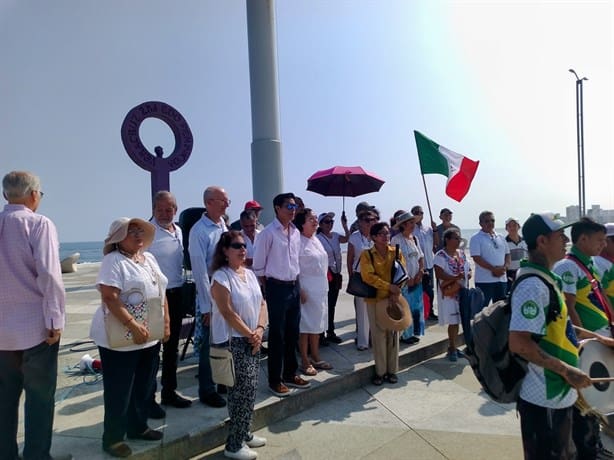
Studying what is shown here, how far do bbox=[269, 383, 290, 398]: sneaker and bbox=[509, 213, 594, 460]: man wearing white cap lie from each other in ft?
7.88

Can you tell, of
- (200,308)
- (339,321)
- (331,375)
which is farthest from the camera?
(339,321)

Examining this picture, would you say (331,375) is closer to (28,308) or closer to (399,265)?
(399,265)

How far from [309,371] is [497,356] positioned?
2751mm

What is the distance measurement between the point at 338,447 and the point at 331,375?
123cm

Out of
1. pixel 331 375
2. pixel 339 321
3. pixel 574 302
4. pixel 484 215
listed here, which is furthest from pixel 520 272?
pixel 339 321

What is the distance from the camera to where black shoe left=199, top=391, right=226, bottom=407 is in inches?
151

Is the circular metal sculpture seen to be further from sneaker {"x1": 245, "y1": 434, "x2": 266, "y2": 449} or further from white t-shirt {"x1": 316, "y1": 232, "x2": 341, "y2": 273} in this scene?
sneaker {"x1": 245, "y1": 434, "x2": 266, "y2": 449}

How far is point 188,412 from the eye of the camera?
3713mm

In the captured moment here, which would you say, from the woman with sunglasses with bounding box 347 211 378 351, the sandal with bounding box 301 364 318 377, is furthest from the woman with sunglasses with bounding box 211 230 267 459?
the woman with sunglasses with bounding box 347 211 378 351

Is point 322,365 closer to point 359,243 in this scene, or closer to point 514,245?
point 359,243

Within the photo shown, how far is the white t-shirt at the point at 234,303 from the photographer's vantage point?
3.21m

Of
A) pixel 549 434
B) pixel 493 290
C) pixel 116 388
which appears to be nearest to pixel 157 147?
pixel 116 388

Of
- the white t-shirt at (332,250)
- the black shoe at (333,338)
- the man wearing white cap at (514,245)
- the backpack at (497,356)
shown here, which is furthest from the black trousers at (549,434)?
the man wearing white cap at (514,245)

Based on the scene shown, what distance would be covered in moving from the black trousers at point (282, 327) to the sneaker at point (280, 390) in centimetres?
3
